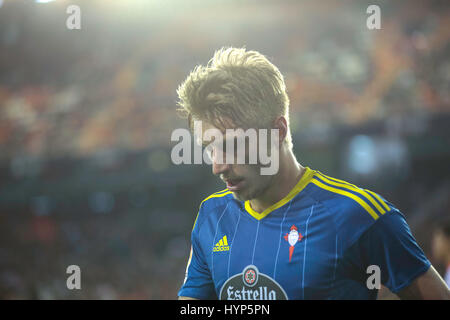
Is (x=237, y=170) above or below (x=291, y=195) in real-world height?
above

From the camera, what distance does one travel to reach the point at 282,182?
182cm

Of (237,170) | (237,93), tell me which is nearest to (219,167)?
(237,170)

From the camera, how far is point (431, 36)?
10898 millimetres

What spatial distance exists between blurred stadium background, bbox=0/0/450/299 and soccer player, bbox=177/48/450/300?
8.66m

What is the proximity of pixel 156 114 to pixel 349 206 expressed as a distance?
1014 centimetres

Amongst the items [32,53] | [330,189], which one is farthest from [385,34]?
[330,189]

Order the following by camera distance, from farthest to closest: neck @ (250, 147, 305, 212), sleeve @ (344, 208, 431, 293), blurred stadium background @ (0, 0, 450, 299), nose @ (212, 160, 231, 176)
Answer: blurred stadium background @ (0, 0, 450, 299), neck @ (250, 147, 305, 212), nose @ (212, 160, 231, 176), sleeve @ (344, 208, 431, 293)

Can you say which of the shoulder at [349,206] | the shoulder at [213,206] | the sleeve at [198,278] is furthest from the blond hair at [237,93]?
the sleeve at [198,278]

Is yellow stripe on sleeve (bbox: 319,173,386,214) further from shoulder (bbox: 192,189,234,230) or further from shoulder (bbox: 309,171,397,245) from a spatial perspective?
shoulder (bbox: 192,189,234,230)

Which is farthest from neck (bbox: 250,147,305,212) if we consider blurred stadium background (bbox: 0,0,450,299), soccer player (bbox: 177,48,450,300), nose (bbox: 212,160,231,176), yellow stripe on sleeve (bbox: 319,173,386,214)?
blurred stadium background (bbox: 0,0,450,299)

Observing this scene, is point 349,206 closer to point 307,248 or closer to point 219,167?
point 307,248

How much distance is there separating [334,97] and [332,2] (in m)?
2.57

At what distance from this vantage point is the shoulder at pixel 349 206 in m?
1.59

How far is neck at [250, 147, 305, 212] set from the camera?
1802 mm
